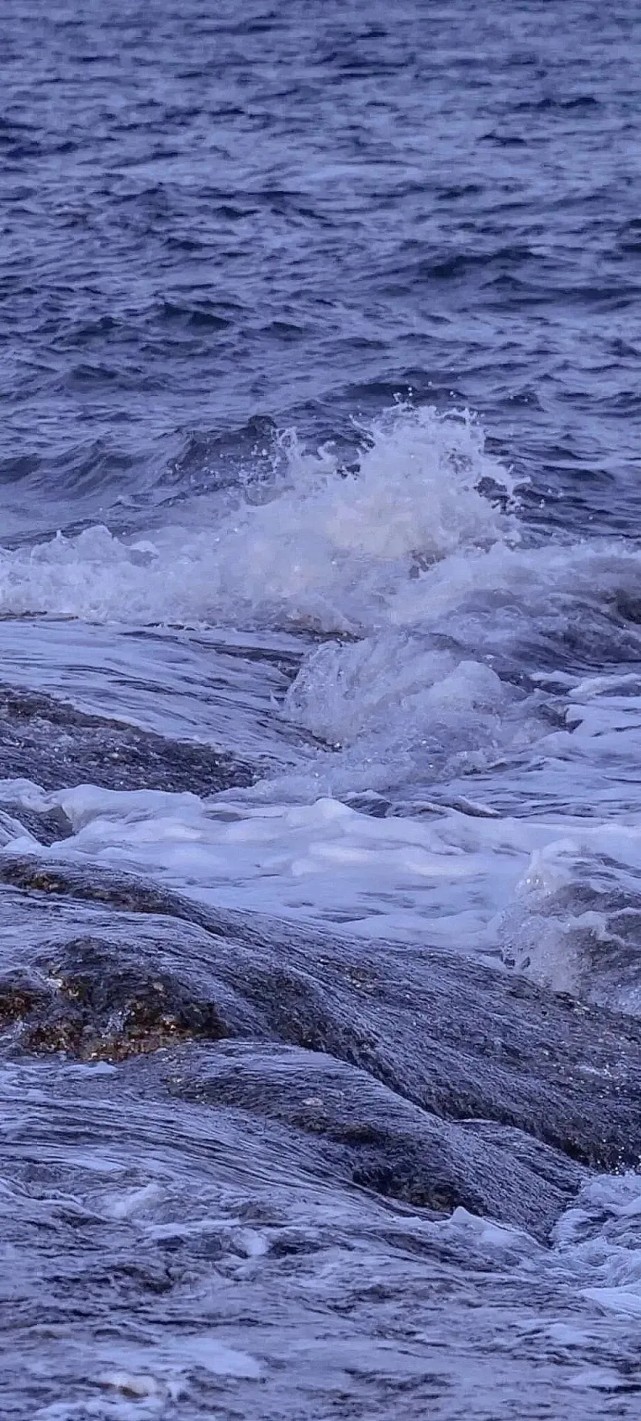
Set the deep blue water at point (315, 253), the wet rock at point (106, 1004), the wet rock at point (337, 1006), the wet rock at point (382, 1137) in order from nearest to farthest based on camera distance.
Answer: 1. the wet rock at point (382, 1137)
2. the wet rock at point (106, 1004)
3. the wet rock at point (337, 1006)
4. the deep blue water at point (315, 253)

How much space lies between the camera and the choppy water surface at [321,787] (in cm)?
221

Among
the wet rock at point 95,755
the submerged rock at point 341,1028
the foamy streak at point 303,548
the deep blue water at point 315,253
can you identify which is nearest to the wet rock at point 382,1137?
the submerged rock at point 341,1028

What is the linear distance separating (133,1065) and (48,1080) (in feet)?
0.69

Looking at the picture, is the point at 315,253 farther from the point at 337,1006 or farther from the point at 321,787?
the point at 337,1006

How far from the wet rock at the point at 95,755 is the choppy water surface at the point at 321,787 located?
0.07ft

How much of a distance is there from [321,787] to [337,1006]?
233 centimetres

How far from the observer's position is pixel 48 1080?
3021 mm

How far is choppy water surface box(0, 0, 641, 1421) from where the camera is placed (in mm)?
2207

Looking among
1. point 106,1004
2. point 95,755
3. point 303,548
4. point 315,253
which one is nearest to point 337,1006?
point 106,1004

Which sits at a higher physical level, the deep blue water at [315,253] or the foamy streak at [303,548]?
the deep blue water at [315,253]

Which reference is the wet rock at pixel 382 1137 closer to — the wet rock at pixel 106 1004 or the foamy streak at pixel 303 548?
the wet rock at pixel 106 1004

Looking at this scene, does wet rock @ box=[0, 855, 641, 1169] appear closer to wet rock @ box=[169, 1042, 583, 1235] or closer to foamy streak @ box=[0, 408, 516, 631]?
wet rock @ box=[169, 1042, 583, 1235]

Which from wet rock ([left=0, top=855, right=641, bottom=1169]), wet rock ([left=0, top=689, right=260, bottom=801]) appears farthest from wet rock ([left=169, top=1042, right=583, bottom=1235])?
wet rock ([left=0, top=689, right=260, bottom=801])

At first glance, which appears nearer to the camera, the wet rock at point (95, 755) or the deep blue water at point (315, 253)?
the wet rock at point (95, 755)
